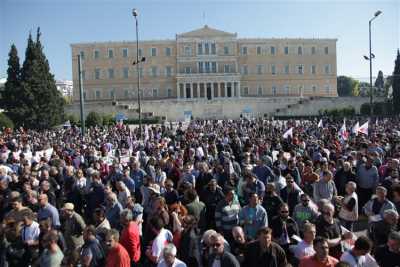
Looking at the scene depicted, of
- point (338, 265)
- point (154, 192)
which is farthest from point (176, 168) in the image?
point (338, 265)

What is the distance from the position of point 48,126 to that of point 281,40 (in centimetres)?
5224

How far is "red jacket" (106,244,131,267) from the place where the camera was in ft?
17.6

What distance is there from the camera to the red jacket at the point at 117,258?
5.38 metres

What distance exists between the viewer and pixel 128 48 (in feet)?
277

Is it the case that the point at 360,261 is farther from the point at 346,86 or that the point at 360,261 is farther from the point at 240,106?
the point at 346,86

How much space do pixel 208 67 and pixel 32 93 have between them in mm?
42964

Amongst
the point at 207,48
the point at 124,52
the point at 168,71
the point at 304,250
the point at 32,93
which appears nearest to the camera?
the point at 304,250

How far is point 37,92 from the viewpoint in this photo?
46.0 metres

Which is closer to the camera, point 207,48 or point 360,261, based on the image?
point 360,261

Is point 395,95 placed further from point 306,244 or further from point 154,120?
point 306,244

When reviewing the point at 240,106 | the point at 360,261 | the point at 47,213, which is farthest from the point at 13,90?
the point at 360,261

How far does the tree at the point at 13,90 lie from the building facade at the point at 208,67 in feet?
118

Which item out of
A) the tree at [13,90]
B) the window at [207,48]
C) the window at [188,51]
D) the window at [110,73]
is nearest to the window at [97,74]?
the window at [110,73]

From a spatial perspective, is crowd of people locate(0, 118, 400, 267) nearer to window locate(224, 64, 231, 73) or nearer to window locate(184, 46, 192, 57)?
window locate(184, 46, 192, 57)
